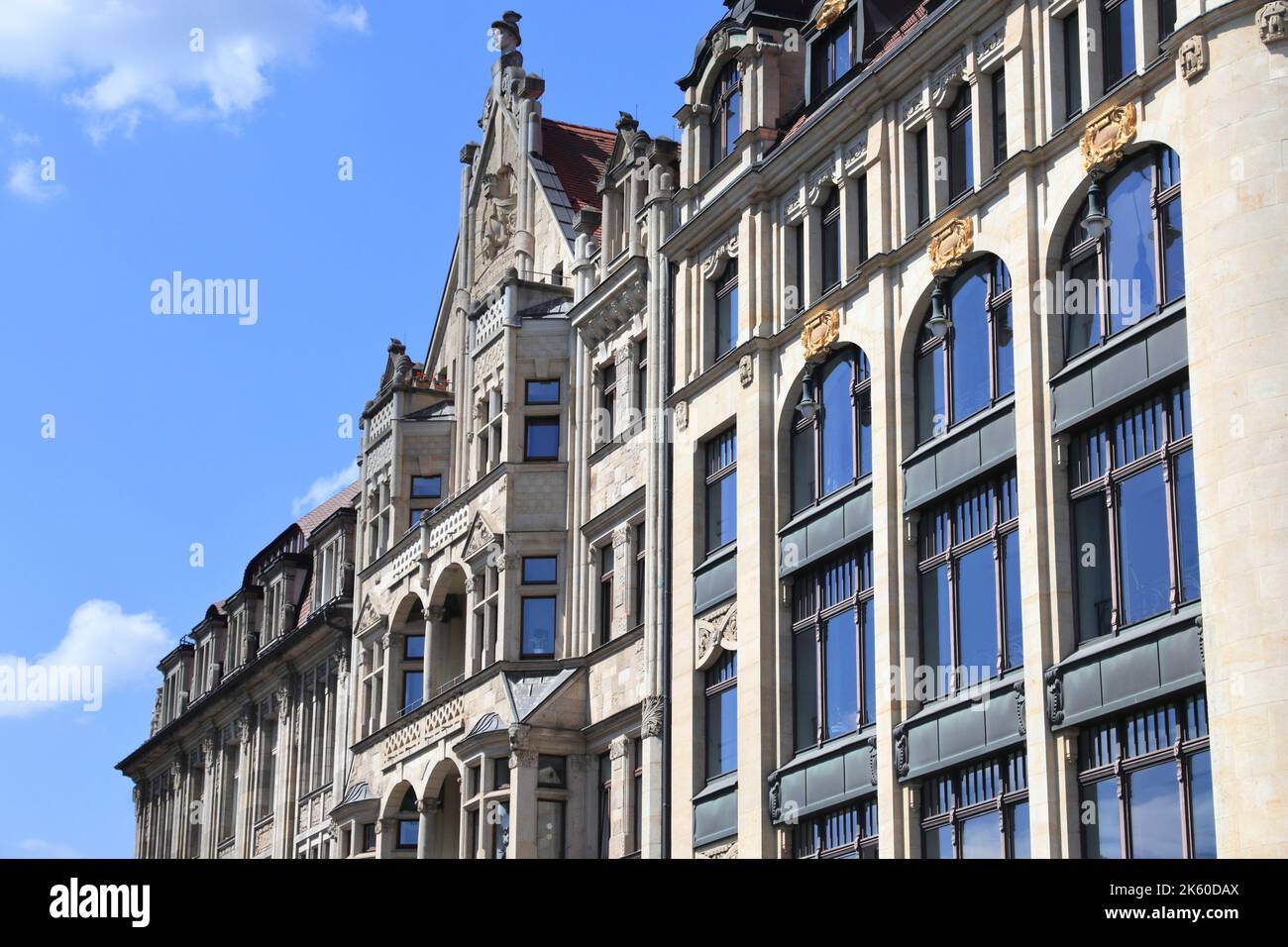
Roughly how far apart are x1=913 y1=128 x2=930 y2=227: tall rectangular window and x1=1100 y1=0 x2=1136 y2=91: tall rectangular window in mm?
4618

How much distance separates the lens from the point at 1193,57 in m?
32.2

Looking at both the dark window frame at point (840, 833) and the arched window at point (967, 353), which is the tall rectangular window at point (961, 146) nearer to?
the arched window at point (967, 353)

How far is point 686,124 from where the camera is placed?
154 ft

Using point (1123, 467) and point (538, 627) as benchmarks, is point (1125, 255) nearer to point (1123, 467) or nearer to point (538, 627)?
point (1123, 467)

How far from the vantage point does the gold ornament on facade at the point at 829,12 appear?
142 feet

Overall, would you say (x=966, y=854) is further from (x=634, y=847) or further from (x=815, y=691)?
(x=634, y=847)

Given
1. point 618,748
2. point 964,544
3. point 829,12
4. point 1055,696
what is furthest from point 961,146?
point 618,748

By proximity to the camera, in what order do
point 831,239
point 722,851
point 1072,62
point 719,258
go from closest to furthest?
1. point 1072,62
2. point 722,851
3. point 831,239
4. point 719,258

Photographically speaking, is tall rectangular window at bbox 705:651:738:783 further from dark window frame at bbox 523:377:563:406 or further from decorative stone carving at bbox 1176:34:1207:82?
decorative stone carving at bbox 1176:34:1207:82

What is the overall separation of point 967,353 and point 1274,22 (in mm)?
7827
